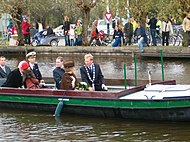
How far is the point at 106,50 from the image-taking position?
3038 cm

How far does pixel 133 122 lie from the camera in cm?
1324

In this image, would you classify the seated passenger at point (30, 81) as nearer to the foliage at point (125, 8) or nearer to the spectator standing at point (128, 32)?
the foliage at point (125, 8)

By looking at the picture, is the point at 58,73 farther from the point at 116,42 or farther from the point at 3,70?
the point at 116,42

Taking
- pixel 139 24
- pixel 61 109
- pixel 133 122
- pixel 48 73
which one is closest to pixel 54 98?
pixel 61 109

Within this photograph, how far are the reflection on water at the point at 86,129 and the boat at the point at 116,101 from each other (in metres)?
0.21

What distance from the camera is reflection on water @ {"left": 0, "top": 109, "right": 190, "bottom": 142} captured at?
12.0 m

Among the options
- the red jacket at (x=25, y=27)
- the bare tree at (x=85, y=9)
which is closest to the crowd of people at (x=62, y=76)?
the bare tree at (x=85, y=9)

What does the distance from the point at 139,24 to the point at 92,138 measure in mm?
18957

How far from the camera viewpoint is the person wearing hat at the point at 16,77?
48.1 feet

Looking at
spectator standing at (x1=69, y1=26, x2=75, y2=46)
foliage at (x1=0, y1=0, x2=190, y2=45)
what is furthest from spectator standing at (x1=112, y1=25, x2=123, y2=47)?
spectator standing at (x1=69, y1=26, x2=75, y2=46)

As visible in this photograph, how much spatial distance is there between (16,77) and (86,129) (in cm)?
302

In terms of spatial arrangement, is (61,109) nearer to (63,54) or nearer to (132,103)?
(132,103)

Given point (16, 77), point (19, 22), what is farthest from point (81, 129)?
point (19, 22)

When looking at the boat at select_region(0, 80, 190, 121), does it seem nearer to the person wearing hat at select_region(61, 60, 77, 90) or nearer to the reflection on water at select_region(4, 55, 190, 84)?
the person wearing hat at select_region(61, 60, 77, 90)
